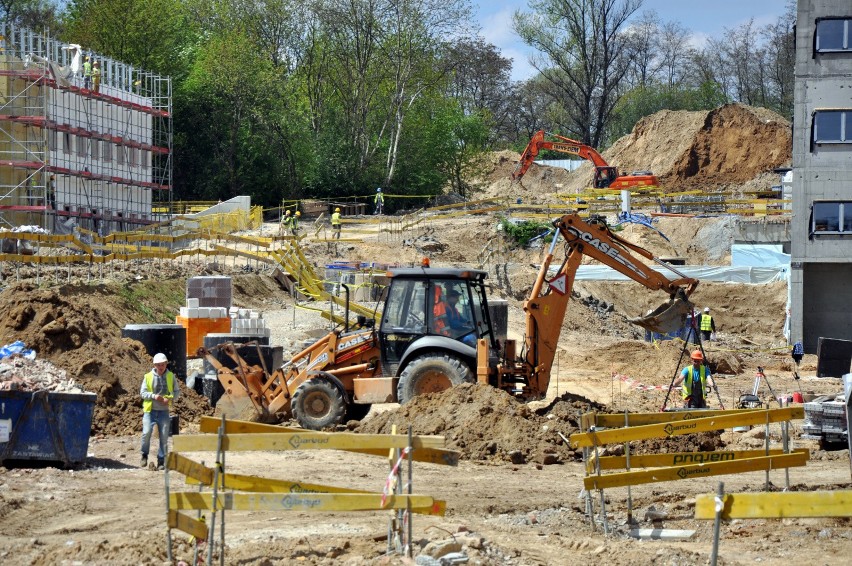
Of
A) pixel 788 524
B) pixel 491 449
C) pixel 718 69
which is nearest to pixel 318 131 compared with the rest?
pixel 718 69

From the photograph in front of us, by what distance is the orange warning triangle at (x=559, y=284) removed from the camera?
18.1 metres

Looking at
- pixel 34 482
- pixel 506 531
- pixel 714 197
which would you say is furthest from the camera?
pixel 714 197

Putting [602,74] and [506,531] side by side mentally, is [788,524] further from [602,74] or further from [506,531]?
[602,74]

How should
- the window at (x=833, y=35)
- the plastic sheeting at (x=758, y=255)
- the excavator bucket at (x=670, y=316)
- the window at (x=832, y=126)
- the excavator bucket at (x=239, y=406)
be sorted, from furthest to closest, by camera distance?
the plastic sheeting at (x=758, y=255)
the window at (x=833, y=35)
the window at (x=832, y=126)
the excavator bucket at (x=670, y=316)
the excavator bucket at (x=239, y=406)

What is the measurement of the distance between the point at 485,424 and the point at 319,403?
8.60 feet

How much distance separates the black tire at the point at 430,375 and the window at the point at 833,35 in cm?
2135

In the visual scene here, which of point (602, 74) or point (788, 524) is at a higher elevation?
point (602, 74)

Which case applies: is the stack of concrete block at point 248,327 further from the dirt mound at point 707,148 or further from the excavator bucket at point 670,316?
the dirt mound at point 707,148

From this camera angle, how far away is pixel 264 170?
5919cm

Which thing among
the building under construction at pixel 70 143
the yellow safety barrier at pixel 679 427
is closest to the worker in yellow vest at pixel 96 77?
the building under construction at pixel 70 143

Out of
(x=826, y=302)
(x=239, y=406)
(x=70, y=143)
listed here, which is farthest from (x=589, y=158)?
(x=239, y=406)

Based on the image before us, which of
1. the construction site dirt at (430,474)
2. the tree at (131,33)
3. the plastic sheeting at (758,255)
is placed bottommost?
the construction site dirt at (430,474)

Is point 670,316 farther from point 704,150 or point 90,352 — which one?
point 704,150

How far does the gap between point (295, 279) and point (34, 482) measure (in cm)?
2411
